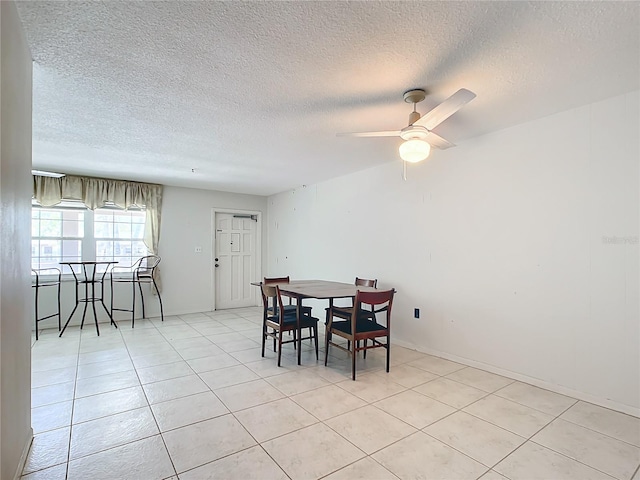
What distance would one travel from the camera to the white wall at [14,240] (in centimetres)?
150

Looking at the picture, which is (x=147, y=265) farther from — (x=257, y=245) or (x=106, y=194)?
(x=257, y=245)

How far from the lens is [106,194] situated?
5.43m

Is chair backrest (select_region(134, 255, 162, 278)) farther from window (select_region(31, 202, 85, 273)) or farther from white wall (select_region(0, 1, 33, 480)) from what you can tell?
white wall (select_region(0, 1, 33, 480))

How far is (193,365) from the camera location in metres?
3.48

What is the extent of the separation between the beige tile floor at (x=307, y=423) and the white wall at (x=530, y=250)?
0.31 meters

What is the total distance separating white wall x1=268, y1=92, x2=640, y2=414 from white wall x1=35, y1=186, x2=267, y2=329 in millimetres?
3483

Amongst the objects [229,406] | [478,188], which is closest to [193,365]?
[229,406]

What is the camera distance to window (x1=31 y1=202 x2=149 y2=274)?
505 centimetres

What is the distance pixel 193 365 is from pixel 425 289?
273 centimetres

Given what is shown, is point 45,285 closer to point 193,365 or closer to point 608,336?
point 193,365

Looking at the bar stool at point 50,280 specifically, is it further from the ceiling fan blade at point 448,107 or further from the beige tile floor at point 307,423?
the ceiling fan blade at point 448,107

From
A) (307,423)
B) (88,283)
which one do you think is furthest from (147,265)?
(307,423)

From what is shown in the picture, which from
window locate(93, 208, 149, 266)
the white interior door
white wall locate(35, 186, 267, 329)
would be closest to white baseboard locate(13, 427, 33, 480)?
white wall locate(35, 186, 267, 329)

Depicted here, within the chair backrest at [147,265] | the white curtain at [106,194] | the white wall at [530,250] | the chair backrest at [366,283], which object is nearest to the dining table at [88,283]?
the chair backrest at [147,265]
